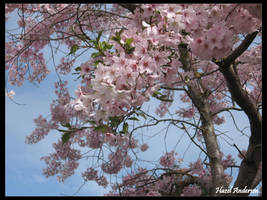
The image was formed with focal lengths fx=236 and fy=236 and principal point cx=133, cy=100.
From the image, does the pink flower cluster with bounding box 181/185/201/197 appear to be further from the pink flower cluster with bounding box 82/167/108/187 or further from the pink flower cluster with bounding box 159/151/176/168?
the pink flower cluster with bounding box 82/167/108/187

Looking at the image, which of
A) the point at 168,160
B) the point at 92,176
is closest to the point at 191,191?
the point at 168,160

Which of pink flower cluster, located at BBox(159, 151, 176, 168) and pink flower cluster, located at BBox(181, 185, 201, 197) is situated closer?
pink flower cluster, located at BBox(181, 185, 201, 197)

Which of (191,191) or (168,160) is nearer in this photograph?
(191,191)

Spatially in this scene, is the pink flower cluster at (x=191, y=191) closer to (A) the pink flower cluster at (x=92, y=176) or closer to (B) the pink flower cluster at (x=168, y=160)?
(B) the pink flower cluster at (x=168, y=160)

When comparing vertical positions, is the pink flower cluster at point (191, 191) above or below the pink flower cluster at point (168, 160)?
below

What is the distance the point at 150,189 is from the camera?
13.9 ft

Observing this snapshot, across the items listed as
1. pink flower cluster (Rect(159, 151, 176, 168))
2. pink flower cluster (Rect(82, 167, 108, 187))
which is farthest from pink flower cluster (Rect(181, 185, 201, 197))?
pink flower cluster (Rect(82, 167, 108, 187))

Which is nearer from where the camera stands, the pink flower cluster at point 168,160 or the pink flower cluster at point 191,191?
the pink flower cluster at point 191,191

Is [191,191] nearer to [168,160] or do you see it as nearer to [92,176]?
[168,160]

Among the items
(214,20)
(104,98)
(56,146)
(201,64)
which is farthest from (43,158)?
(214,20)

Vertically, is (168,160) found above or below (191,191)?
above

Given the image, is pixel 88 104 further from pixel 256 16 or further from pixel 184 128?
pixel 184 128

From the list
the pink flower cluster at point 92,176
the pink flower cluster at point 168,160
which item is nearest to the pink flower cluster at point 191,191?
the pink flower cluster at point 168,160

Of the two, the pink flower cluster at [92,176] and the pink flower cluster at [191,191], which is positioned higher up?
the pink flower cluster at [92,176]
